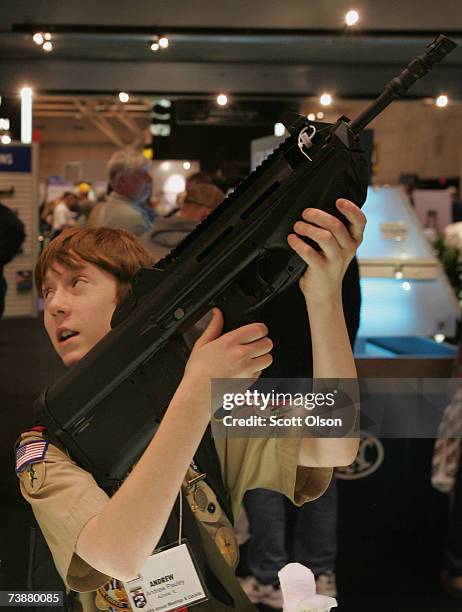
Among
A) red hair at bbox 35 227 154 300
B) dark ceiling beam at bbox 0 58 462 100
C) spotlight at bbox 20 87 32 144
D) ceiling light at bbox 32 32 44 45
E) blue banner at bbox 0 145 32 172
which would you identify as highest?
dark ceiling beam at bbox 0 58 462 100

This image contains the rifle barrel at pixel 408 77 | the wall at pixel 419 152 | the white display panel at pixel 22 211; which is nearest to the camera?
the rifle barrel at pixel 408 77

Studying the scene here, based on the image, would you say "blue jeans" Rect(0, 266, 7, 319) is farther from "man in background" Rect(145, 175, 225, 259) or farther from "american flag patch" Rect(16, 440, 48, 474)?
"american flag patch" Rect(16, 440, 48, 474)

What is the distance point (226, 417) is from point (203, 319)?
0.14 m

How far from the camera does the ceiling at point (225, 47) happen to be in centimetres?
210

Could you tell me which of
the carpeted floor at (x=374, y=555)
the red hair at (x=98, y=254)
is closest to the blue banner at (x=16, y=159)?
the carpeted floor at (x=374, y=555)

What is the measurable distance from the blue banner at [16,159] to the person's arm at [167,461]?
1.53 metres

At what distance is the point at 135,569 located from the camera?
902 mm

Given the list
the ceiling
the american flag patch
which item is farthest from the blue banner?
the american flag patch

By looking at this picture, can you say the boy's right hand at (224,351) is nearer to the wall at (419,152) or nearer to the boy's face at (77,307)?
the boy's face at (77,307)

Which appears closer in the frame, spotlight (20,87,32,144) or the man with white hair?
the man with white hair

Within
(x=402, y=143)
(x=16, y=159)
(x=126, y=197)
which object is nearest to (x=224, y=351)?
(x=126, y=197)

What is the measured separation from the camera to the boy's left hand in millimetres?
837

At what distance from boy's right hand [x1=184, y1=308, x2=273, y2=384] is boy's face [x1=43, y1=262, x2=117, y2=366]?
0.42 feet

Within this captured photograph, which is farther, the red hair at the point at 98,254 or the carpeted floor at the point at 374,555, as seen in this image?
the carpeted floor at the point at 374,555
